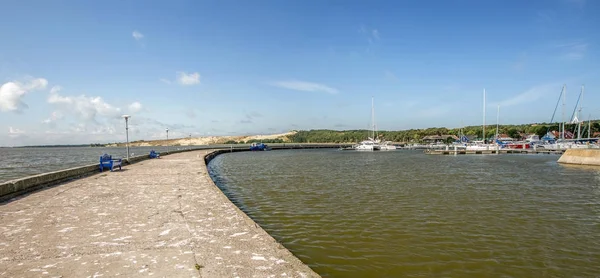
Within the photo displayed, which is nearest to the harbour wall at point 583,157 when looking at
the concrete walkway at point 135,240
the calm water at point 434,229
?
the calm water at point 434,229

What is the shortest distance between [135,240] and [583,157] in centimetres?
4559

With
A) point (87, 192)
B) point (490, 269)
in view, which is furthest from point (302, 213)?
point (87, 192)

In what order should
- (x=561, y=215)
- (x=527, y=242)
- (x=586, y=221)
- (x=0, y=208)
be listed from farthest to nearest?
(x=561, y=215)
(x=586, y=221)
(x=0, y=208)
(x=527, y=242)

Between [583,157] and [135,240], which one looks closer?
[135,240]

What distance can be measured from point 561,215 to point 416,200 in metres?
5.02

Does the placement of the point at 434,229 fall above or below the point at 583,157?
below

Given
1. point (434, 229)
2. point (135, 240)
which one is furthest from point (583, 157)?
point (135, 240)

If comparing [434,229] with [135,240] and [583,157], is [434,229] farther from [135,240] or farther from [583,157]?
[583,157]

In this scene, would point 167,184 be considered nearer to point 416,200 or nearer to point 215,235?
point 215,235

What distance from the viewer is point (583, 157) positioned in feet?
121

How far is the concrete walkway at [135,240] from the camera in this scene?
526 centimetres

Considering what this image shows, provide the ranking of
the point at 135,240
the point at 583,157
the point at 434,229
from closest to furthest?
1. the point at 135,240
2. the point at 434,229
3. the point at 583,157

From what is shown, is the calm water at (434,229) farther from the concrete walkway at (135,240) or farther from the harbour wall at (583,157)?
the harbour wall at (583,157)

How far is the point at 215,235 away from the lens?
7.19 m
